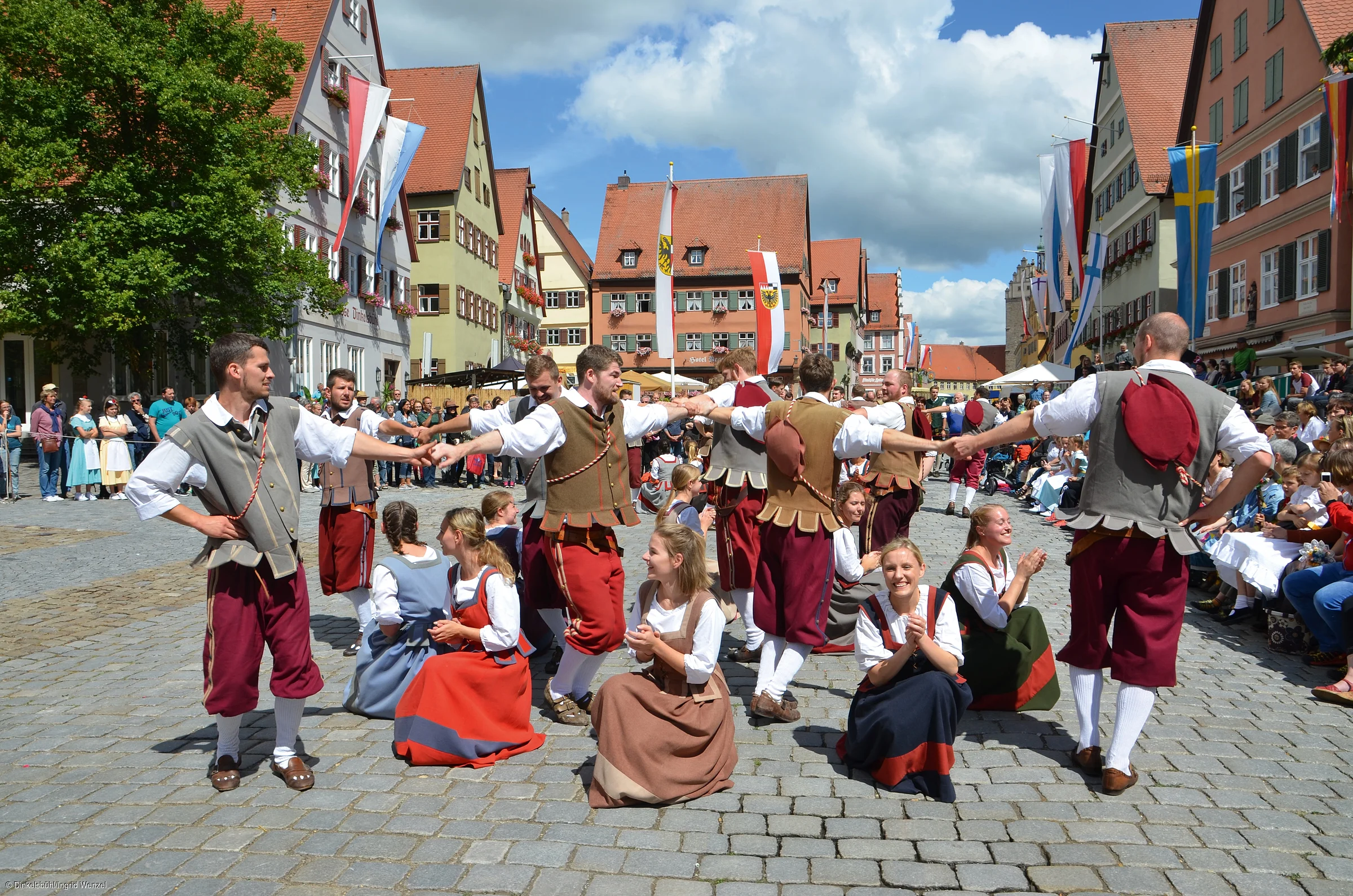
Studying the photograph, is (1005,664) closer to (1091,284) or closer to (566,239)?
(1091,284)

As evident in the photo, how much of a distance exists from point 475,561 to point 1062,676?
3.78 meters

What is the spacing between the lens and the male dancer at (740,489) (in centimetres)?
623

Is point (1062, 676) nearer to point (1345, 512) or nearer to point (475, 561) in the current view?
point (1345, 512)

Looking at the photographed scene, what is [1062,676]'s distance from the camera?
625 centimetres

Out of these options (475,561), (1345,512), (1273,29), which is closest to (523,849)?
(475,561)

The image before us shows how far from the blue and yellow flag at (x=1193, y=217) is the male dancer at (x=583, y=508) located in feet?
51.2

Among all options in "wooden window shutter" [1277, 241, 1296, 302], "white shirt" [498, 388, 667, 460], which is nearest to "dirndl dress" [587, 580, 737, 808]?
"white shirt" [498, 388, 667, 460]

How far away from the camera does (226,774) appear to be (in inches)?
168

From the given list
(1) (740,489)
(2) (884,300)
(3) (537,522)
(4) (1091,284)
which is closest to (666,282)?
(4) (1091,284)

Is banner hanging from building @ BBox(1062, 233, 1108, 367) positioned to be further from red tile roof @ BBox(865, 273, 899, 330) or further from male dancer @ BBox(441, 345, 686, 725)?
red tile roof @ BBox(865, 273, 899, 330)

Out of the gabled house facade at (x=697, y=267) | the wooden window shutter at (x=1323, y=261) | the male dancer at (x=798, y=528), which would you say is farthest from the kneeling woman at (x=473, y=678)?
the gabled house facade at (x=697, y=267)

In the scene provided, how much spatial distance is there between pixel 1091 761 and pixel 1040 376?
20.9 metres

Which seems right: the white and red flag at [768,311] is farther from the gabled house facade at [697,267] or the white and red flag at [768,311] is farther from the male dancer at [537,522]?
the gabled house facade at [697,267]

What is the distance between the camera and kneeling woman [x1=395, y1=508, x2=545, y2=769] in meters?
4.58
